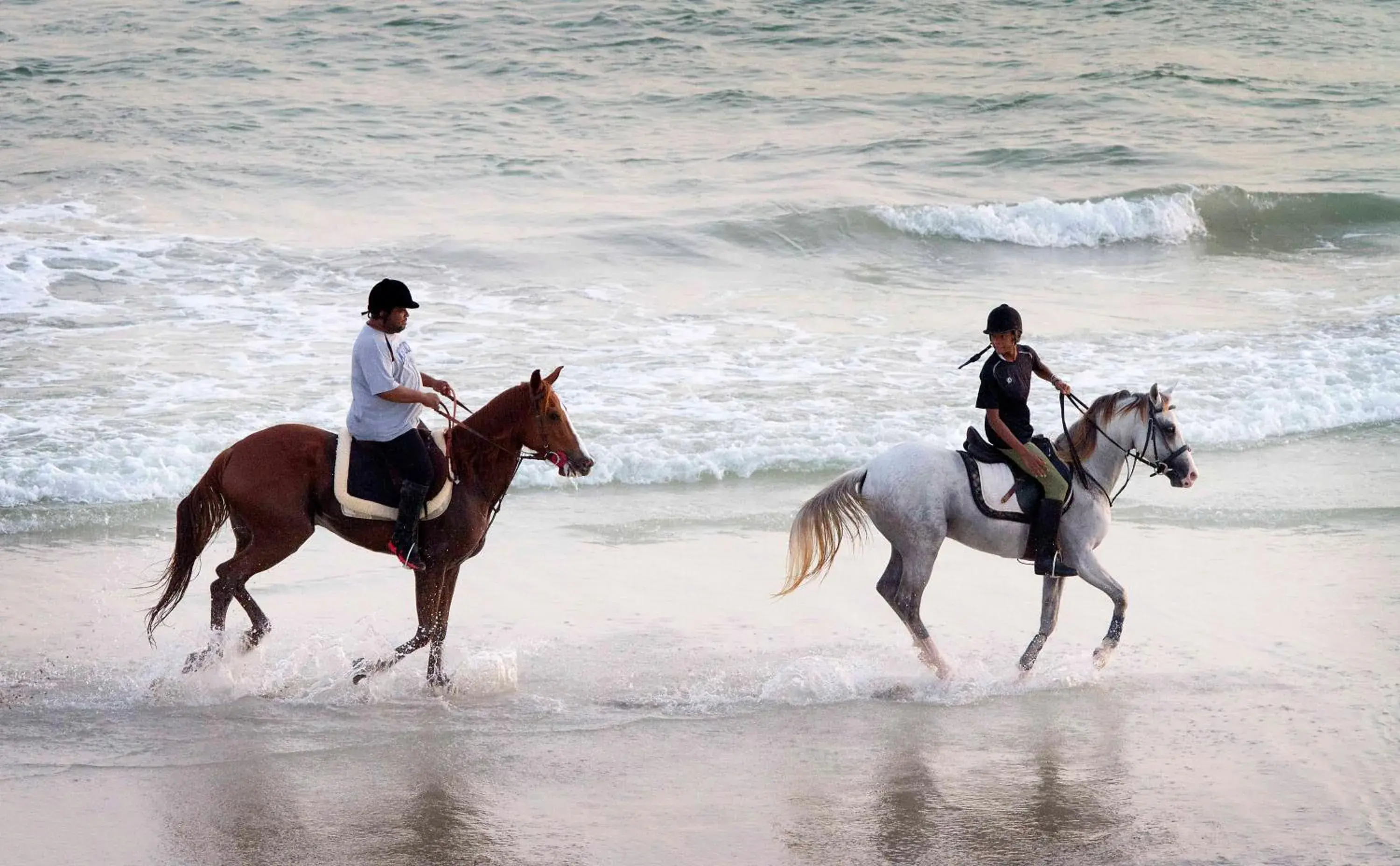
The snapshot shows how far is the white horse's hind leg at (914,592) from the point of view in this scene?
7.01 meters

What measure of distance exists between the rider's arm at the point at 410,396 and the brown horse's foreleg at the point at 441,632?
36.4 inches

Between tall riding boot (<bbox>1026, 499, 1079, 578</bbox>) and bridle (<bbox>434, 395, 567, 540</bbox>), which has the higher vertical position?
bridle (<bbox>434, 395, 567, 540</bbox>)

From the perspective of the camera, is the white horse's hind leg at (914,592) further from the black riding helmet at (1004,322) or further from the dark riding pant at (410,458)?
the dark riding pant at (410,458)

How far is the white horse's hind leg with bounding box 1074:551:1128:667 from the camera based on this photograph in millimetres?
6941

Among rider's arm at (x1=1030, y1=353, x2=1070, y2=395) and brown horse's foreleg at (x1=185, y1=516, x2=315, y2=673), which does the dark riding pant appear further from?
rider's arm at (x1=1030, y1=353, x2=1070, y2=395)

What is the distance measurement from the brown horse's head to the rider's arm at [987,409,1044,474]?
201 cm

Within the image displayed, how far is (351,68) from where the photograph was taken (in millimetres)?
27438

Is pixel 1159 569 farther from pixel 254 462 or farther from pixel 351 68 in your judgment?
pixel 351 68

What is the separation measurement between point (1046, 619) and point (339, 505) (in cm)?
359

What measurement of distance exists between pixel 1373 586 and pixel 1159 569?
47.2 inches

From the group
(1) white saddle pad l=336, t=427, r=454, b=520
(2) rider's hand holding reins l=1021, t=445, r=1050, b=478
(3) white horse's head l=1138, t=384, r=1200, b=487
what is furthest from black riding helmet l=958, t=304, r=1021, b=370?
(1) white saddle pad l=336, t=427, r=454, b=520

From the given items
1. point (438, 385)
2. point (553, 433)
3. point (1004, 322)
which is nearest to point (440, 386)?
point (438, 385)

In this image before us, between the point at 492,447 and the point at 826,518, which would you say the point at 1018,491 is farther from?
the point at 492,447

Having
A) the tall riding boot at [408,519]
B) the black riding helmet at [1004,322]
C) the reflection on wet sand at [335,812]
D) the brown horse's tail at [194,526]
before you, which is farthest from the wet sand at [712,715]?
the black riding helmet at [1004,322]
